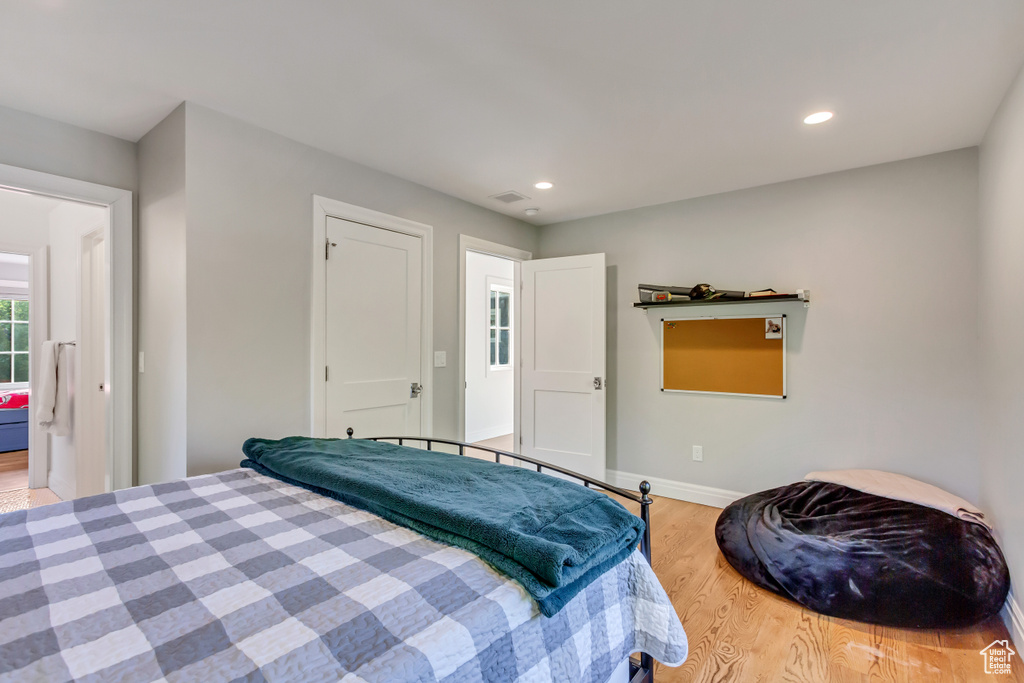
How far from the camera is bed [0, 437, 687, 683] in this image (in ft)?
2.65

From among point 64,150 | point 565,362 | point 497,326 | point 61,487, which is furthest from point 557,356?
point 61,487

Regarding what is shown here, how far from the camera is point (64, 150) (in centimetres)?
246

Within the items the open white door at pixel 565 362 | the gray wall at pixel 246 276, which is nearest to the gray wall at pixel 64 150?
the gray wall at pixel 246 276

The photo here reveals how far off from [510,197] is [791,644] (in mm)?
3141

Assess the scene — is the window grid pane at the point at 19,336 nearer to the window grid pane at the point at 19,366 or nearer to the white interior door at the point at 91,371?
the window grid pane at the point at 19,366

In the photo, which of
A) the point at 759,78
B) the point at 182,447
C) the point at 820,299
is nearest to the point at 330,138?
the point at 182,447

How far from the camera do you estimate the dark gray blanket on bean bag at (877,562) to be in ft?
6.78

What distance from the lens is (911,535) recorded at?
2258 mm

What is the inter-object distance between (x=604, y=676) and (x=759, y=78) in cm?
227

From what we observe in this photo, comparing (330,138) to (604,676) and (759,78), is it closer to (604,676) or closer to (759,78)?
(759,78)

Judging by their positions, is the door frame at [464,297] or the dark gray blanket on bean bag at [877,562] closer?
the dark gray blanket on bean bag at [877,562]

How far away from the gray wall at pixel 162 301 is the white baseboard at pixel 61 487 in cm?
144

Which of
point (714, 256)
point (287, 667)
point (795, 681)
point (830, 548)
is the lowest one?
point (795, 681)

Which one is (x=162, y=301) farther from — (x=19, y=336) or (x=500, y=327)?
(x=19, y=336)
